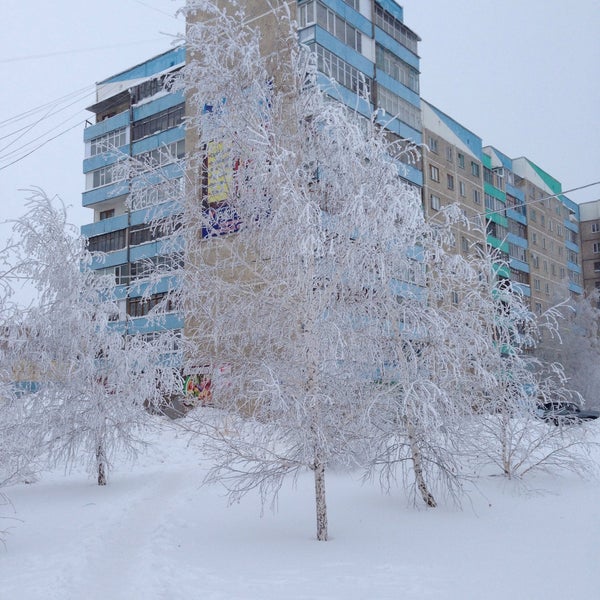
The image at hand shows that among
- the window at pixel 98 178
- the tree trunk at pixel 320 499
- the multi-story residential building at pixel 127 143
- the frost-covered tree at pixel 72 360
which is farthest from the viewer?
the window at pixel 98 178

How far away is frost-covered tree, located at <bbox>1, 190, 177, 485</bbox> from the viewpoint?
17.0 m

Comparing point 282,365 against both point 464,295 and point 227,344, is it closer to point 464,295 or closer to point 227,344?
point 227,344

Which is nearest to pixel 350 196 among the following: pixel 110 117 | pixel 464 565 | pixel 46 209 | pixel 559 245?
pixel 464 565

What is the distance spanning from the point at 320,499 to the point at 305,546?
750 millimetres

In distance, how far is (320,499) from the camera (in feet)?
37.1

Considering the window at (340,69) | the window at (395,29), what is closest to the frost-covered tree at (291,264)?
the window at (340,69)

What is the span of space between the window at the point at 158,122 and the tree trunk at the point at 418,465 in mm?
35189

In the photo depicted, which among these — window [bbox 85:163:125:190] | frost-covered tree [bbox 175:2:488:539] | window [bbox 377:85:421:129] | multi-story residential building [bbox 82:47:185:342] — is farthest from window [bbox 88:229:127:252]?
frost-covered tree [bbox 175:2:488:539]

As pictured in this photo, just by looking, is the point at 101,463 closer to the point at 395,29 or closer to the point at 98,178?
the point at 395,29

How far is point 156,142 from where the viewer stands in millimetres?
45656

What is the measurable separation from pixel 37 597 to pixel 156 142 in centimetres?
4010

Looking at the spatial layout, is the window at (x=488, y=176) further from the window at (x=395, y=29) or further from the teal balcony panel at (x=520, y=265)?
the window at (x=395, y=29)

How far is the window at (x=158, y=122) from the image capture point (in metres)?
45.0

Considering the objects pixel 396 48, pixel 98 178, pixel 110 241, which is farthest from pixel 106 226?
pixel 396 48
